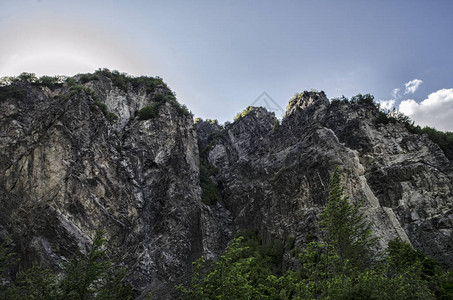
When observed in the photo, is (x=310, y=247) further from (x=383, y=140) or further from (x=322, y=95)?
(x=322, y=95)

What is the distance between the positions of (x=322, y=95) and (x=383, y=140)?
19.8m

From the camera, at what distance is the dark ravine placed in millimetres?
31391

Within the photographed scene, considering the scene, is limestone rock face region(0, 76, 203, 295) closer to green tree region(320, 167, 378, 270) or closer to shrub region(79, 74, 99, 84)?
shrub region(79, 74, 99, 84)

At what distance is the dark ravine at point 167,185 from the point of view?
3139 cm

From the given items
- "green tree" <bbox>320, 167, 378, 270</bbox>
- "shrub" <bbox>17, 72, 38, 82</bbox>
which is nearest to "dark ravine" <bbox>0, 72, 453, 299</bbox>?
"shrub" <bbox>17, 72, 38, 82</bbox>

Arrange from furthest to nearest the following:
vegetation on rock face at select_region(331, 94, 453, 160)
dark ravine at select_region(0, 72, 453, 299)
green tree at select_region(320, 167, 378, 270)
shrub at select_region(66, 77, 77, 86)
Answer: shrub at select_region(66, 77, 77, 86) < vegetation on rock face at select_region(331, 94, 453, 160) < dark ravine at select_region(0, 72, 453, 299) < green tree at select_region(320, 167, 378, 270)

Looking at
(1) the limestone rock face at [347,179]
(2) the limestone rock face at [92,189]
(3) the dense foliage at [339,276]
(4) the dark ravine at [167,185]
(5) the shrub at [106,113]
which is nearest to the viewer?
(3) the dense foliage at [339,276]

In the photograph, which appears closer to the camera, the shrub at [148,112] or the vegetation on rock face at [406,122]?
the vegetation on rock face at [406,122]

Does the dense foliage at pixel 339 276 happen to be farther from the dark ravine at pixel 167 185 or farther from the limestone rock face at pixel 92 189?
the limestone rock face at pixel 92 189

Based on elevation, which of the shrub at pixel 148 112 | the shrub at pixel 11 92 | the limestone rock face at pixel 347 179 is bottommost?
the limestone rock face at pixel 347 179

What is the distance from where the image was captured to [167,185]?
4331cm

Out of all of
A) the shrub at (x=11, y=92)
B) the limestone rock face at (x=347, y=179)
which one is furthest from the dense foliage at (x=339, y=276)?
the shrub at (x=11, y=92)

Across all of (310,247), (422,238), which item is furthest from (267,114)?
(310,247)

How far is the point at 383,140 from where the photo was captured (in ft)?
136
